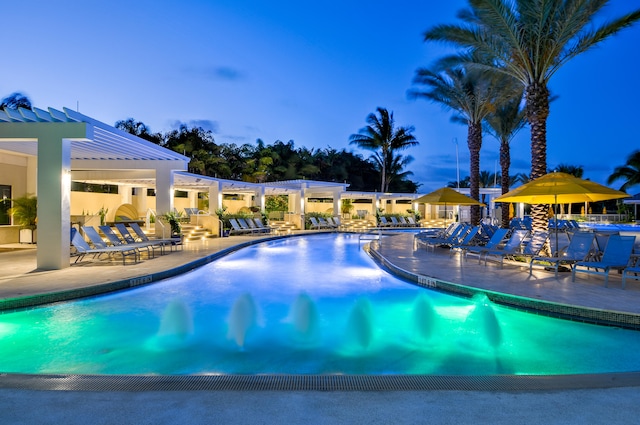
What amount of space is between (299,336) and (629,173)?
4238cm

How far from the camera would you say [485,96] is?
1619cm

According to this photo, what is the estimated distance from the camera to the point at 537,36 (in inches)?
393

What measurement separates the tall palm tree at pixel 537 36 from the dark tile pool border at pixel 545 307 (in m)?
4.77

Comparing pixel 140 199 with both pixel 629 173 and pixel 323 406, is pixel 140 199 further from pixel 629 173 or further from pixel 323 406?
pixel 629 173

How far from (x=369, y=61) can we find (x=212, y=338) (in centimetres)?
3718

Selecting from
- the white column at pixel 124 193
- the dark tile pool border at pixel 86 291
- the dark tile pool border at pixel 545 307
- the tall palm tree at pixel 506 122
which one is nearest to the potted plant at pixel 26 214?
the dark tile pool border at pixel 86 291

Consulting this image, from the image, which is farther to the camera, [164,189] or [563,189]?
[164,189]

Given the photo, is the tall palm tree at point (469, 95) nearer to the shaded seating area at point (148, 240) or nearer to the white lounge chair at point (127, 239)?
the shaded seating area at point (148, 240)

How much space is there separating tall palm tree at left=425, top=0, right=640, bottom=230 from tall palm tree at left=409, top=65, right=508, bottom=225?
409 cm

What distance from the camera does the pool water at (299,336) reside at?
415 cm

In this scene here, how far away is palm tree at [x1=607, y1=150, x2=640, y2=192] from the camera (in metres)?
35.5

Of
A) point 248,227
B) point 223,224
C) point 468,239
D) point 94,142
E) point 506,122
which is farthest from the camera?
point 248,227

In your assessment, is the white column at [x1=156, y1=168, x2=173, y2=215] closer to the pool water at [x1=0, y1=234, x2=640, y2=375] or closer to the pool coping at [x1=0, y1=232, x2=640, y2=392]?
the pool water at [x1=0, y1=234, x2=640, y2=375]

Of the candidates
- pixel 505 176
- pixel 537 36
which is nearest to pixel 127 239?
pixel 537 36
